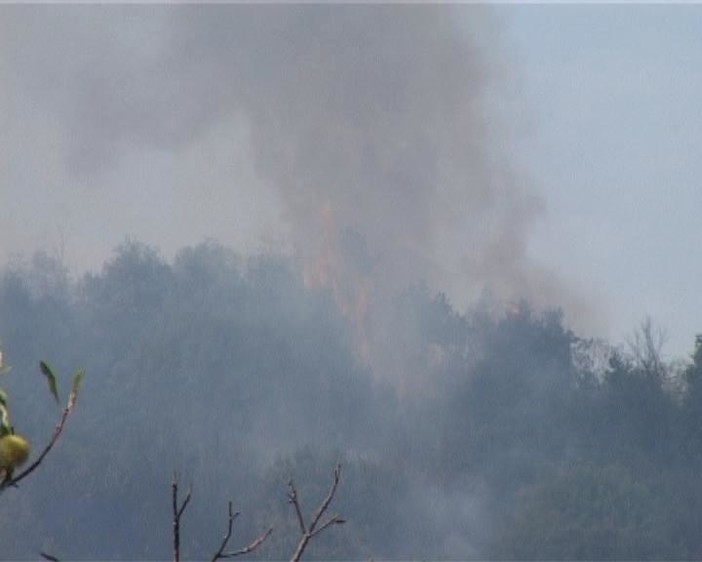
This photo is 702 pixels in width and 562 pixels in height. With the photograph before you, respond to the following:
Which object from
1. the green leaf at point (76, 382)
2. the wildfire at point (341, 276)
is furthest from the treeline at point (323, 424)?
the green leaf at point (76, 382)

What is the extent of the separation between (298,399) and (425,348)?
633 centimetres

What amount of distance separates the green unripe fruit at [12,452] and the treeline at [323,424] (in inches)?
2169

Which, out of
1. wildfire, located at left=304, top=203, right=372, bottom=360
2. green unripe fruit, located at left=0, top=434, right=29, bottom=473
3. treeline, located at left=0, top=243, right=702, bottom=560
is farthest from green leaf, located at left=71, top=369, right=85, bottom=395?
wildfire, located at left=304, top=203, right=372, bottom=360

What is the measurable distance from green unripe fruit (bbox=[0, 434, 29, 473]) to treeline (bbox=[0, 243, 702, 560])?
181 feet

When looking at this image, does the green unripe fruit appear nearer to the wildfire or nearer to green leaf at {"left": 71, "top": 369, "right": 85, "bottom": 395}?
green leaf at {"left": 71, "top": 369, "right": 85, "bottom": 395}

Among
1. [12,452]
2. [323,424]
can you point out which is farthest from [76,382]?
[323,424]

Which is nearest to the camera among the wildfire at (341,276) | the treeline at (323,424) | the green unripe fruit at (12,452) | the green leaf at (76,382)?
the green unripe fruit at (12,452)

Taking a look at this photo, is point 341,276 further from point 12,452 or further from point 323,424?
point 12,452

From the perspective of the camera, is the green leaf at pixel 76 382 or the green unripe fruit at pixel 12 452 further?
the green leaf at pixel 76 382

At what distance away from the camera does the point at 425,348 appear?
7162 centimetres

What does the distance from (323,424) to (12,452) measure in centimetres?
6742

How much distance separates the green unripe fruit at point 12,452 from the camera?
235cm

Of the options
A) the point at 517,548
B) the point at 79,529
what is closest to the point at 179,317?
the point at 79,529

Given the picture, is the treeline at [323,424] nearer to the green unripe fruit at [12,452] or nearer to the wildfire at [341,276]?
the wildfire at [341,276]
